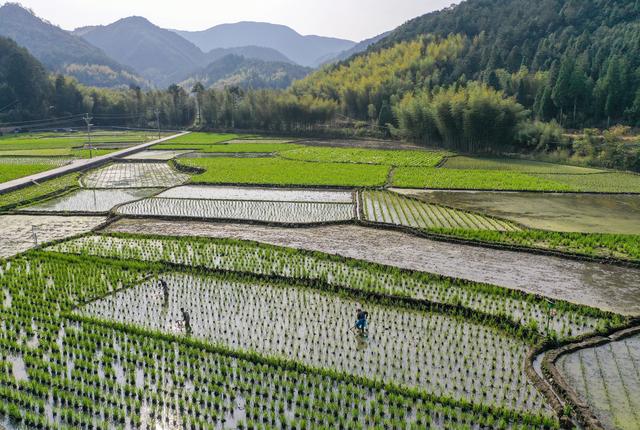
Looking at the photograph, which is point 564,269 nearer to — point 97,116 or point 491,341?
point 491,341

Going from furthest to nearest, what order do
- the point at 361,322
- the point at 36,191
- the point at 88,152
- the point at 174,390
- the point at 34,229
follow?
1. the point at 88,152
2. the point at 36,191
3. the point at 34,229
4. the point at 361,322
5. the point at 174,390

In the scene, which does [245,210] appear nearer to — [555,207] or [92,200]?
[92,200]

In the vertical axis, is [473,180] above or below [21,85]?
below

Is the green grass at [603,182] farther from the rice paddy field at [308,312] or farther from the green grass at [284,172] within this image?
the green grass at [284,172]

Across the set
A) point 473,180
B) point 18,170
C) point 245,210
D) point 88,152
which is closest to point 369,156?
point 473,180

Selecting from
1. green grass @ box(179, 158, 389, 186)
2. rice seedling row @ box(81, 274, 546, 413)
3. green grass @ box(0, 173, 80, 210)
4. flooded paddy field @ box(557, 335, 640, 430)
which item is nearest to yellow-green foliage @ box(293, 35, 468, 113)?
green grass @ box(179, 158, 389, 186)

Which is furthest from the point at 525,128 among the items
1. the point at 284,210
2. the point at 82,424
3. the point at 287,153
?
the point at 82,424

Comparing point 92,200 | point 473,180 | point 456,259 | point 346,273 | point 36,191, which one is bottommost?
point 346,273

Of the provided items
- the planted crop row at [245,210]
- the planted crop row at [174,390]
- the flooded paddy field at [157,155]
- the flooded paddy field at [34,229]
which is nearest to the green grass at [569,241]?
the planted crop row at [245,210]
